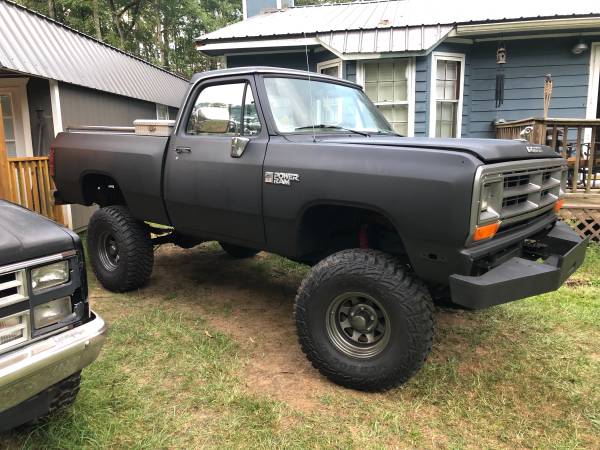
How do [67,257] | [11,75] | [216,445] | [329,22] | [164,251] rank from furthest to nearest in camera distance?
[329,22]
[11,75]
[164,251]
[216,445]
[67,257]

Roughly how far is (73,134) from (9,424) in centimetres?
371

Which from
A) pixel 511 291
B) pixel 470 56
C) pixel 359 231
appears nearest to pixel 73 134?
pixel 359 231

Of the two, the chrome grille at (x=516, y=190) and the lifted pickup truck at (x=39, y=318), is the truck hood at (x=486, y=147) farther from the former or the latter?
the lifted pickup truck at (x=39, y=318)

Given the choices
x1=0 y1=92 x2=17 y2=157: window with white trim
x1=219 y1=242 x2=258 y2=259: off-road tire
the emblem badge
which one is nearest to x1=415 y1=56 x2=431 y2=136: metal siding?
x1=219 y1=242 x2=258 y2=259: off-road tire

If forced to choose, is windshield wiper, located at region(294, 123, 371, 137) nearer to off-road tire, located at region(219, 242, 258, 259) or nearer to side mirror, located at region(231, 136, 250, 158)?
side mirror, located at region(231, 136, 250, 158)

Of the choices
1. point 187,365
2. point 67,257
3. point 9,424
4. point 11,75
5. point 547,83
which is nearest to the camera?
point 9,424

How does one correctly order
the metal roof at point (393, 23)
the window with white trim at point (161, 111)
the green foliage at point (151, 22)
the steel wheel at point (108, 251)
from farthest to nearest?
1. the green foliage at point (151, 22)
2. the window with white trim at point (161, 111)
3. the metal roof at point (393, 23)
4. the steel wheel at point (108, 251)

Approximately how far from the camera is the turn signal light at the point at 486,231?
253 centimetres

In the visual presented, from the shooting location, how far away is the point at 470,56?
8906 millimetres

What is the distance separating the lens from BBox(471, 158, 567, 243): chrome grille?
251 centimetres

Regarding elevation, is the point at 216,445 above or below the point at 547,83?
below

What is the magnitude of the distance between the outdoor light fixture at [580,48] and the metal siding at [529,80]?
0.10m

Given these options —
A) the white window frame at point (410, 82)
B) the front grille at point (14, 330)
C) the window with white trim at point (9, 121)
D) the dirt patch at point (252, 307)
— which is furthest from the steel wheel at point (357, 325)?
the window with white trim at point (9, 121)

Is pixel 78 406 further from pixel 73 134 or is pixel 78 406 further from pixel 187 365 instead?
pixel 73 134
